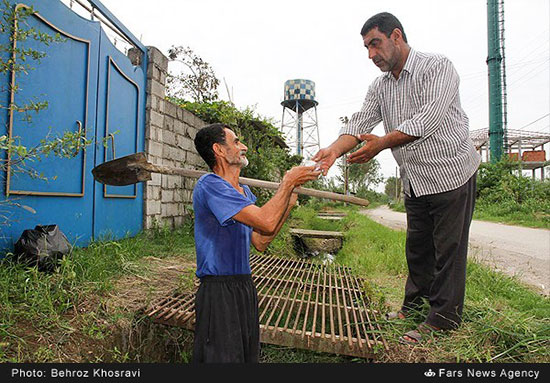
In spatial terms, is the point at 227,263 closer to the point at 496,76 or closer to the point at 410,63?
the point at 410,63

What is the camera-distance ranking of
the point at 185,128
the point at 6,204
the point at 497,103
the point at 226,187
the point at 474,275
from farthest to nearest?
the point at 497,103 < the point at 185,128 < the point at 474,275 < the point at 6,204 < the point at 226,187

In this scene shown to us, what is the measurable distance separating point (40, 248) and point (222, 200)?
72.4 inches

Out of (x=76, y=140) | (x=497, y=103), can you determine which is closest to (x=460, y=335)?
(x=76, y=140)

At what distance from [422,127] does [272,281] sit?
6.88 feet

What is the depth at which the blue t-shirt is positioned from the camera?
1.51 m

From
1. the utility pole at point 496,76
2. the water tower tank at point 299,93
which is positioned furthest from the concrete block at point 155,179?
the water tower tank at point 299,93

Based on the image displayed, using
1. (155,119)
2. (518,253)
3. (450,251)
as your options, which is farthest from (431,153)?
(518,253)

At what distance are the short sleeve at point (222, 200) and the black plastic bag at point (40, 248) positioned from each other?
167 cm

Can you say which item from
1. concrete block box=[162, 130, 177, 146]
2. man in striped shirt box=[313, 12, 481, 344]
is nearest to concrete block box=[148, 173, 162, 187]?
concrete block box=[162, 130, 177, 146]

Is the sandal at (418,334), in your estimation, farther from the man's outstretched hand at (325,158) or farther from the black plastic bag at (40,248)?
the black plastic bag at (40,248)

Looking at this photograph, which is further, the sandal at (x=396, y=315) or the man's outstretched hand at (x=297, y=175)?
the sandal at (x=396, y=315)

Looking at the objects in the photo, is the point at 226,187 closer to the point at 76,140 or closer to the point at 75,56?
the point at 76,140

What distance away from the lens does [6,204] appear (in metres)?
2.55

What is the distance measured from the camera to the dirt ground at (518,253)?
4020mm
